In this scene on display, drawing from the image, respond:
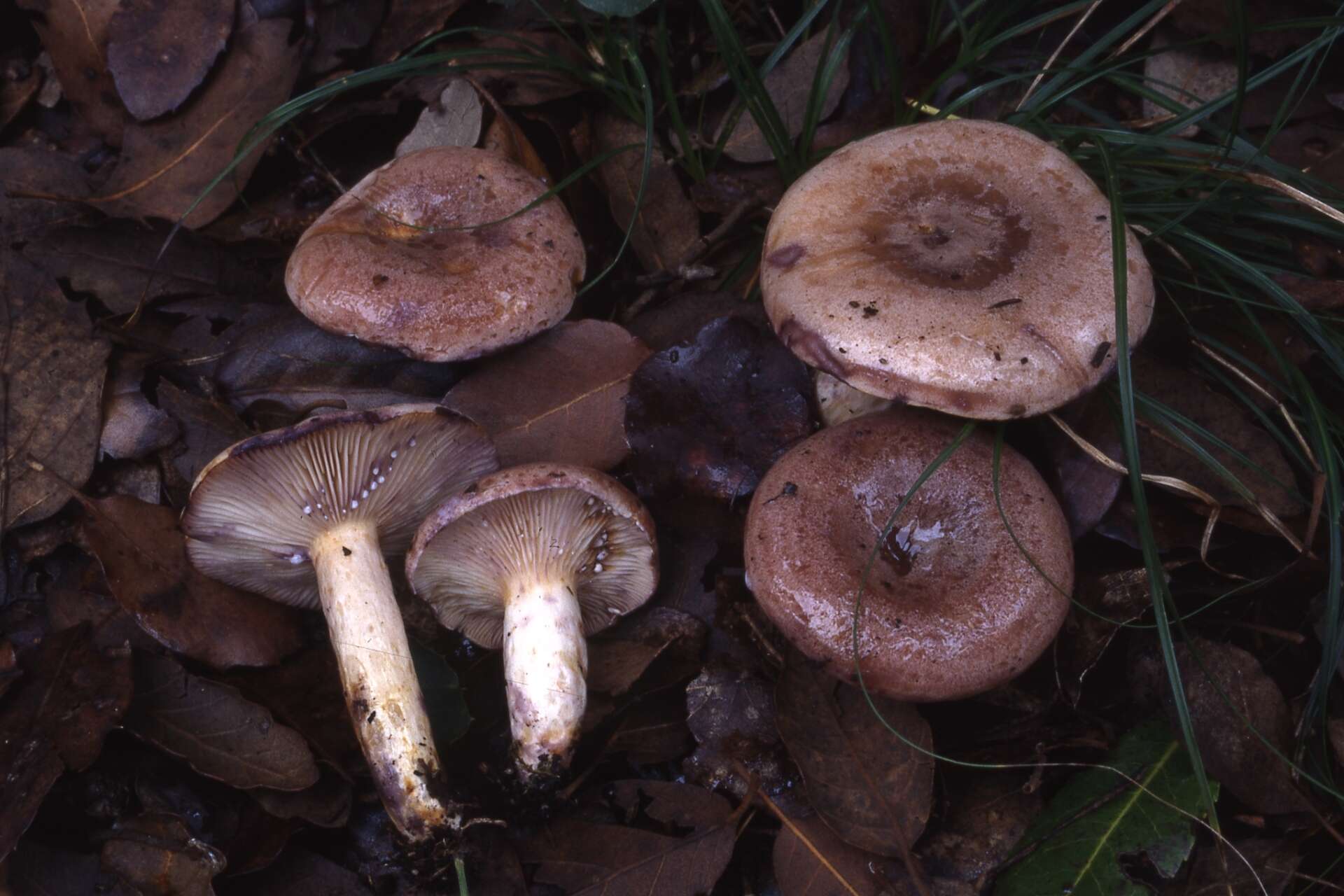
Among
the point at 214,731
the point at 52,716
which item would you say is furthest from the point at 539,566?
the point at 52,716

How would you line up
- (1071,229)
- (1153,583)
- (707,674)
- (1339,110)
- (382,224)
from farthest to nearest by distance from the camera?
(1339,110) < (382,224) < (707,674) < (1071,229) < (1153,583)

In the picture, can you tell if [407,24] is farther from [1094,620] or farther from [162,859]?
[1094,620]

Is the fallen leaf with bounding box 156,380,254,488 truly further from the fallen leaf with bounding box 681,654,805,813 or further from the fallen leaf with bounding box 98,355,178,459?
the fallen leaf with bounding box 681,654,805,813

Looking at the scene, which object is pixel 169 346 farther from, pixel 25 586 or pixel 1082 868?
pixel 1082 868

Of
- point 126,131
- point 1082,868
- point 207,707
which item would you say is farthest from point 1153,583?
point 126,131

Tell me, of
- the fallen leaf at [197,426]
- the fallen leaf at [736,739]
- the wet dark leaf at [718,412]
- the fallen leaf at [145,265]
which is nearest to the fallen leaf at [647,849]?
the fallen leaf at [736,739]

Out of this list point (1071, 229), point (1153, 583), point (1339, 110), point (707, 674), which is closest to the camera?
point (1153, 583)

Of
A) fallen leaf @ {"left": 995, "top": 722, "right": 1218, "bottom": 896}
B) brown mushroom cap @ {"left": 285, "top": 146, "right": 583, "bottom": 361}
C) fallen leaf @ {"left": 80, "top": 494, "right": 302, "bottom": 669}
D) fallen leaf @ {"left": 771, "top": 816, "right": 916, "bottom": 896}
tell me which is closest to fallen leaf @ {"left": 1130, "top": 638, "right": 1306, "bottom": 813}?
fallen leaf @ {"left": 995, "top": 722, "right": 1218, "bottom": 896}
